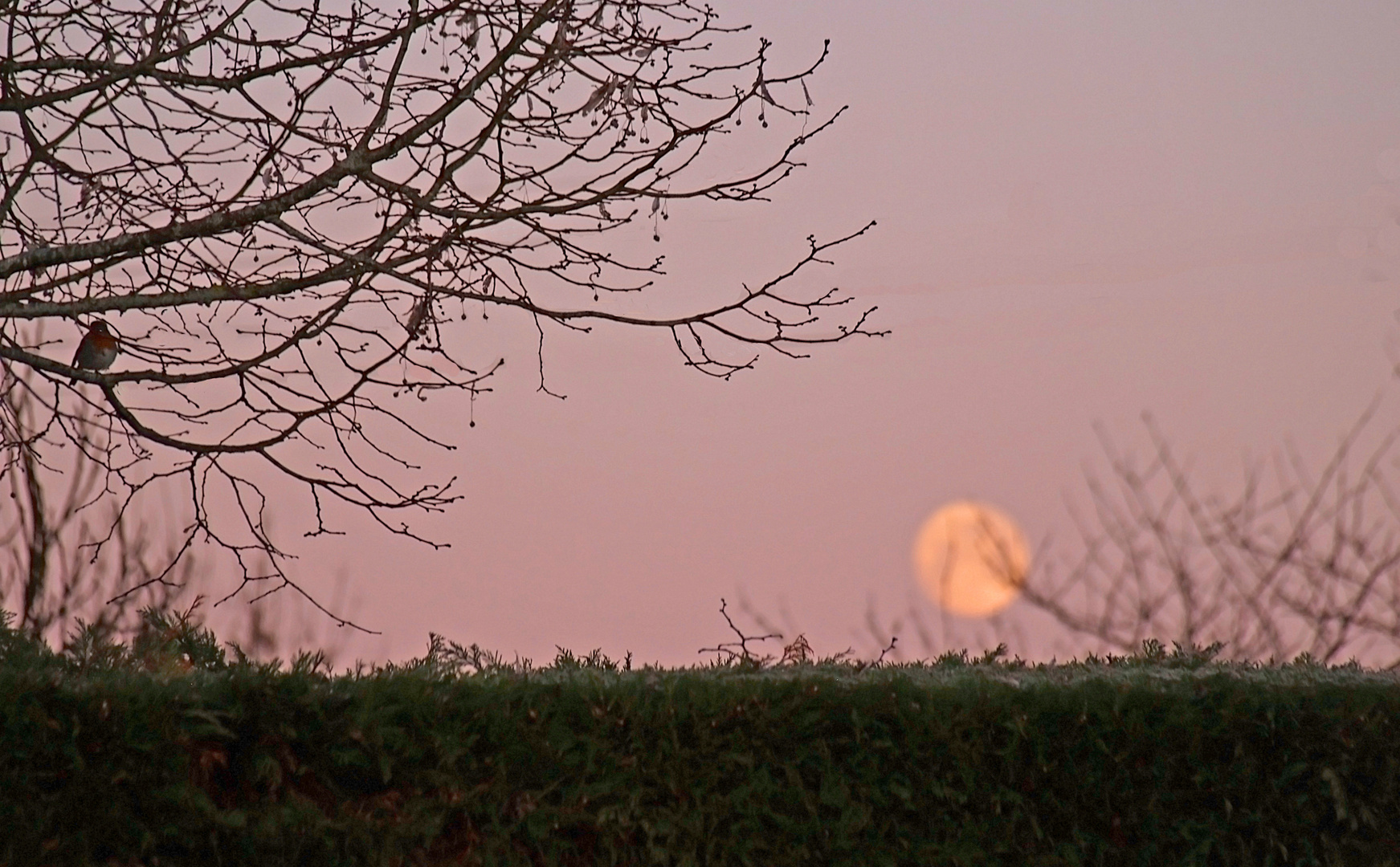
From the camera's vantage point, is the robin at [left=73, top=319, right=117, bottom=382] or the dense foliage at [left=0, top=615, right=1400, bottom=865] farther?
the robin at [left=73, top=319, right=117, bottom=382]

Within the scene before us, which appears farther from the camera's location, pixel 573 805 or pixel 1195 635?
pixel 1195 635

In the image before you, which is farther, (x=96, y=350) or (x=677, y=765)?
(x=96, y=350)

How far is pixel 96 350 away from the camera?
24.1 ft

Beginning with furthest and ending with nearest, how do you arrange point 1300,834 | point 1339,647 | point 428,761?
point 1339,647, point 1300,834, point 428,761

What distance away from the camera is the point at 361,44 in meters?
6.34

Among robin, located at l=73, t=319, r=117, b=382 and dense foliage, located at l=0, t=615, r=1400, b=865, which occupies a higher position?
robin, located at l=73, t=319, r=117, b=382

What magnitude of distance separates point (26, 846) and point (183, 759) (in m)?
0.55

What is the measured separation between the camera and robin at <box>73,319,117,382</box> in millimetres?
7328

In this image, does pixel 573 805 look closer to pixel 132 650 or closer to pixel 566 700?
pixel 566 700

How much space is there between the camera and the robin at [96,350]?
24.0 ft

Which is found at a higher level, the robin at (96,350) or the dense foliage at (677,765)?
the robin at (96,350)

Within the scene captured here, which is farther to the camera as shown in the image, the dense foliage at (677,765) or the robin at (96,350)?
the robin at (96,350)

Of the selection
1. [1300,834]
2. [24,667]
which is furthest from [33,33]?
[1300,834]

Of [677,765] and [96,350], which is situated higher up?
[96,350]
